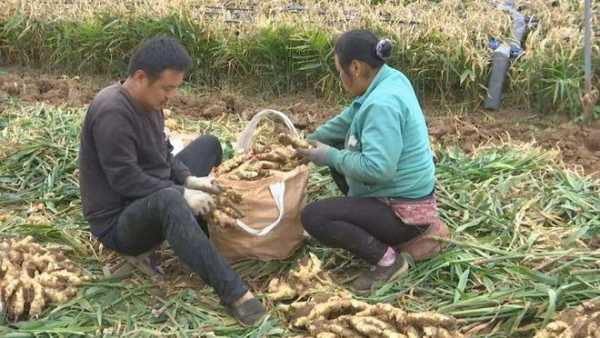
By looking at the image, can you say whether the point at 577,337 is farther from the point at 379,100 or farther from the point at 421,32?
the point at 421,32

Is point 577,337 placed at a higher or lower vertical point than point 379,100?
lower

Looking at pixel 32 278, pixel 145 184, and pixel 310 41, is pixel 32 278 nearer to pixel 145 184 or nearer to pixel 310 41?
pixel 145 184

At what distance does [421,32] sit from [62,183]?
129 inches

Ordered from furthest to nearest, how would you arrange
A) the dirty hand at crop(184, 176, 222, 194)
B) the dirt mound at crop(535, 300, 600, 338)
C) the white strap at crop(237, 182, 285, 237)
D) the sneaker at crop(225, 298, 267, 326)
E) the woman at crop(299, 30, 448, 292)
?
1. the white strap at crop(237, 182, 285, 237)
2. the dirty hand at crop(184, 176, 222, 194)
3. the woman at crop(299, 30, 448, 292)
4. the sneaker at crop(225, 298, 267, 326)
5. the dirt mound at crop(535, 300, 600, 338)

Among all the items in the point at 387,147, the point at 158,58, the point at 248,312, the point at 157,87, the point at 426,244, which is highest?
the point at 158,58

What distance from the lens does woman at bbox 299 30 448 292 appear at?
3113 millimetres

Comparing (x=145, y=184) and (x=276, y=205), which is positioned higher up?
(x=145, y=184)

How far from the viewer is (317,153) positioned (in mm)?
3352

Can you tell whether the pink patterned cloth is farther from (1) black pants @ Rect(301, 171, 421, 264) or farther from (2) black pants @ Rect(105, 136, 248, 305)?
(2) black pants @ Rect(105, 136, 248, 305)

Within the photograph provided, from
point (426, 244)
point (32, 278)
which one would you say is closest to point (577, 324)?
point (426, 244)

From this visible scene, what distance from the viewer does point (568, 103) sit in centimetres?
575

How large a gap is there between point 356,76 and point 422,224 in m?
0.70

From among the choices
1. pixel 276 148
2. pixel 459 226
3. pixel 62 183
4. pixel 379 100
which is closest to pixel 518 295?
pixel 459 226

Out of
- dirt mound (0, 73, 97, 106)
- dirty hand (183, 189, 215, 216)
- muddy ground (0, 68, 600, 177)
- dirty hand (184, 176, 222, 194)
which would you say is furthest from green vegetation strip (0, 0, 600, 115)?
dirty hand (183, 189, 215, 216)
